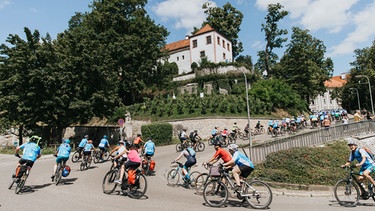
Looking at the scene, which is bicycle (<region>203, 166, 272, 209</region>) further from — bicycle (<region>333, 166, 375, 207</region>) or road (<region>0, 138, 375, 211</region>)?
bicycle (<region>333, 166, 375, 207</region>)

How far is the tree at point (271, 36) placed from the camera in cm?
5638

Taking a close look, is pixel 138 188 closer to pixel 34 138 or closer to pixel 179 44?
pixel 34 138

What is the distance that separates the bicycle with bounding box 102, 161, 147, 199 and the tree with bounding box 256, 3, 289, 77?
5465 cm

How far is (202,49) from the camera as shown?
54.4 metres

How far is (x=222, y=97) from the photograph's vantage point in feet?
A: 122

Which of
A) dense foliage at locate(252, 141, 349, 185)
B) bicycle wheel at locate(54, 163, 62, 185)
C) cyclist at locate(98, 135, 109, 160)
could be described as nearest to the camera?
dense foliage at locate(252, 141, 349, 185)

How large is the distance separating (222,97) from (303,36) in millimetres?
29606

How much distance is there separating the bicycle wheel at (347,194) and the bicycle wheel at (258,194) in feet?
7.65

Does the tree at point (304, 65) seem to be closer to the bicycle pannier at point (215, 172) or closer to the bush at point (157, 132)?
the bush at point (157, 132)

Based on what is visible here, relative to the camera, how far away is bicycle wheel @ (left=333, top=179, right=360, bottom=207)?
7738 mm

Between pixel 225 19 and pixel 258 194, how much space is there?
188ft

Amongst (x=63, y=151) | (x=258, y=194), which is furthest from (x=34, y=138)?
(x=258, y=194)

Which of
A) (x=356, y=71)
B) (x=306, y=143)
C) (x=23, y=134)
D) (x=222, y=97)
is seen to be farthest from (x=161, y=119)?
(x=356, y=71)

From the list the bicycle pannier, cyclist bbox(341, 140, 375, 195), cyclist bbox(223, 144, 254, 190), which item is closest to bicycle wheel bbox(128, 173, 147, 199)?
the bicycle pannier
